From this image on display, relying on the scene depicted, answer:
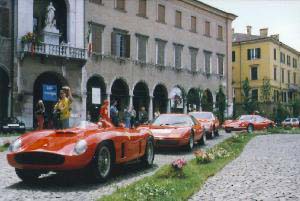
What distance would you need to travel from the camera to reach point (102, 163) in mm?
8883

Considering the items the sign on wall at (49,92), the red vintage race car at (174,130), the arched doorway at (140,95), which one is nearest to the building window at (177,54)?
the arched doorway at (140,95)

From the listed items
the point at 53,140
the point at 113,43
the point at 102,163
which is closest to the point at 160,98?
the point at 113,43

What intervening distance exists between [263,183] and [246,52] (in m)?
63.6

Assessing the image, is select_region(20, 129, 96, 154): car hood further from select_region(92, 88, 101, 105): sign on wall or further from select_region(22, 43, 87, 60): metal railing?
select_region(92, 88, 101, 105): sign on wall

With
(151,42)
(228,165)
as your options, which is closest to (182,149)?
(228,165)

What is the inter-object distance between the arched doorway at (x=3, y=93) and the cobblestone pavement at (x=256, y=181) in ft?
67.0

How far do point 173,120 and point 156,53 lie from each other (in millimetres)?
25461

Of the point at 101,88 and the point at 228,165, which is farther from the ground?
the point at 101,88

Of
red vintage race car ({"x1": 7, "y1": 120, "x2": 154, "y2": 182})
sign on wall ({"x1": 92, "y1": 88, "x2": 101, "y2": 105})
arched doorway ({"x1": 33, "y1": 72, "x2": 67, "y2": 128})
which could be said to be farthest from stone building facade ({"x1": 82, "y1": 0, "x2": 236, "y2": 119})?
red vintage race car ({"x1": 7, "y1": 120, "x2": 154, "y2": 182})

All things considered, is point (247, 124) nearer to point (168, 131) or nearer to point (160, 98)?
point (160, 98)

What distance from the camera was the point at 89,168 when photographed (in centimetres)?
849

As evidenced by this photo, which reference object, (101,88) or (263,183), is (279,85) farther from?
(263,183)

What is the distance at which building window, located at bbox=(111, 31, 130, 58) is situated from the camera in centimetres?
3694

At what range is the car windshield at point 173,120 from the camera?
16.0 metres
